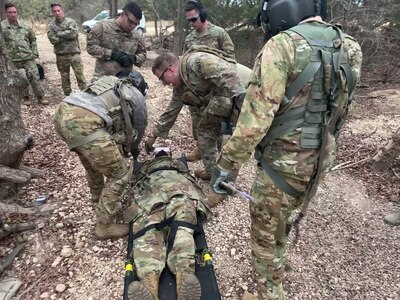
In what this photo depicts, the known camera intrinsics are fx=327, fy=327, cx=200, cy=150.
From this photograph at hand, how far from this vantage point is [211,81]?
3.11 meters

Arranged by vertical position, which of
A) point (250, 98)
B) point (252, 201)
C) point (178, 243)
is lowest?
point (178, 243)

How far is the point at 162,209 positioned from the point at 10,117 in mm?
1924

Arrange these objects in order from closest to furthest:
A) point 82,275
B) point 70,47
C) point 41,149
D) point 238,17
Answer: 1. point 82,275
2. point 41,149
3. point 70,47
4. point 238,17

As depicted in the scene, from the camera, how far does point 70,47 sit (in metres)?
6.59

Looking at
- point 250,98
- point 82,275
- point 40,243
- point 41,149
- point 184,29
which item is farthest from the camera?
point 184,29

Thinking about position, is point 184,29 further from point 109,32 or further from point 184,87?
point 184,87

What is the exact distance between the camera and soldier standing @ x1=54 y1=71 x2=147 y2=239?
2.77 meters

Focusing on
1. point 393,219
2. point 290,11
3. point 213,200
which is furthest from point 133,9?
point 393,219

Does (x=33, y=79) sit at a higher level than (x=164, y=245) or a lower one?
lower

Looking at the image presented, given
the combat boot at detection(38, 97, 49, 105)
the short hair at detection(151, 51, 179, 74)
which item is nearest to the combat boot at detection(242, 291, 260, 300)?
the short hair at detection(151, 51, 179, 74)

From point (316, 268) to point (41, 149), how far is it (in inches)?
152

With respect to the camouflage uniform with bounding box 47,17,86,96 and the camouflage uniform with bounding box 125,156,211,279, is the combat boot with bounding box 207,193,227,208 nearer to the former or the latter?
the camouflage uniform with bounding box 125,156,211,279

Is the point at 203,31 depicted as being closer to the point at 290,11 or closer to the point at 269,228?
the point at 290,11

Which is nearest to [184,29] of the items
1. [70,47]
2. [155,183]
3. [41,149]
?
[70,47]
